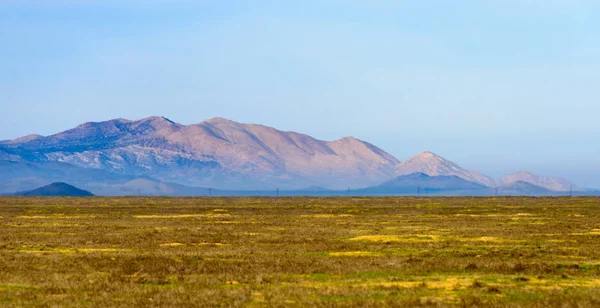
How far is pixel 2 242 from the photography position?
185 ft

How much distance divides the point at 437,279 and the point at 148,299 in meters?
12.1

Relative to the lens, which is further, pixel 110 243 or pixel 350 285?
pixel 110 243

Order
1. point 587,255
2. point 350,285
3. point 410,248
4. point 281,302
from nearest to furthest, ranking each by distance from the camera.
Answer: point 281,302 < point 350,285 < point 587,255 < point 410,248

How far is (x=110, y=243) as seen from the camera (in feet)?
182

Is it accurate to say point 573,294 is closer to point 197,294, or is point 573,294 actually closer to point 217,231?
point 197,294

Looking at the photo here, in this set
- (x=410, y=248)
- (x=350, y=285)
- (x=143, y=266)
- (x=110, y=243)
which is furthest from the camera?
(x=110, y=243)

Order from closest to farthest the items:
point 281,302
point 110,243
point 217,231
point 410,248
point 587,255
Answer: point 281,302
point 587,255
point 410,248
point 110,243
point 217,231

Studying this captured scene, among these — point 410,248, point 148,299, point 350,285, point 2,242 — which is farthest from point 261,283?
point 2,242

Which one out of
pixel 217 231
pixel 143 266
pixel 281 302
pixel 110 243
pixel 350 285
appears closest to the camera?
pixel 281 302

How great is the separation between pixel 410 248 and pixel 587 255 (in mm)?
10142

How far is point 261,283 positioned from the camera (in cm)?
3428

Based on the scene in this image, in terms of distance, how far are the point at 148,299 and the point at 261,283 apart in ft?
18.7

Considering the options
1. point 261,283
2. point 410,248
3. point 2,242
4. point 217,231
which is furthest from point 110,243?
point 261,283

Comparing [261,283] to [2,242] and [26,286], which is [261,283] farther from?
[2,242]
